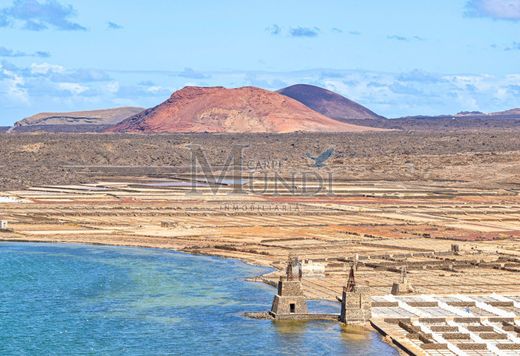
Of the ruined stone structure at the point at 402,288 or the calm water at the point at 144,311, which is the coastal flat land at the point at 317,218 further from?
the calm water at the point at 144,311

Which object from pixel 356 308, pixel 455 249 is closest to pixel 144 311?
pixel 356 308

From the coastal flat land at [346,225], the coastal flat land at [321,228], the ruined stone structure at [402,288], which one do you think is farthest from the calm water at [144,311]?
the ruined stone structure at [402,288]

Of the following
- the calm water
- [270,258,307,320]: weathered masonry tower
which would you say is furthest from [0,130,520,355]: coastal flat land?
[270,258,307,320]: weathered masonry tower

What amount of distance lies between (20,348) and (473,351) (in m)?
20.2

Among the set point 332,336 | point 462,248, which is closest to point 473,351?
point 332,336

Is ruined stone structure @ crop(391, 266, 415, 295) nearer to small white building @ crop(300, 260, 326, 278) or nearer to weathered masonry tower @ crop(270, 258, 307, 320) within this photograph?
small white building @ crop(300, 260, 326, 278)

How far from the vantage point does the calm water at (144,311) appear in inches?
1937

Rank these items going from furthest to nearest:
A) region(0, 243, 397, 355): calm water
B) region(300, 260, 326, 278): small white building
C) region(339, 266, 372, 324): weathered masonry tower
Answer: region(300, 260, 326, 278): small white building, region(339, 266, 372, 324): weathered masonry tower, region(0, 243, 397, 355): calm water

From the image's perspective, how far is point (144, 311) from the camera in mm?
57219

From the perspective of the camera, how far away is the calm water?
4919 centimetres

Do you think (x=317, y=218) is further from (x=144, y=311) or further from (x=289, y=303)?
(x=289, y=303)

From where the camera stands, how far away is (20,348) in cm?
4931

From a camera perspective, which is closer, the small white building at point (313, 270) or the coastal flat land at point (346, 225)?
the coastal flat land at point (346, 225)

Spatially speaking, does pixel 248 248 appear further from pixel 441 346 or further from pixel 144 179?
pixel 144 179
